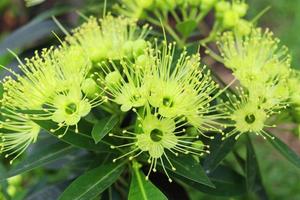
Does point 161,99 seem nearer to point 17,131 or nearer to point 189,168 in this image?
point 189,168

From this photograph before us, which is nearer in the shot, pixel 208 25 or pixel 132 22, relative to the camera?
pixel 132 22

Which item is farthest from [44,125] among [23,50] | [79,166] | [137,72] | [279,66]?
[23,50]

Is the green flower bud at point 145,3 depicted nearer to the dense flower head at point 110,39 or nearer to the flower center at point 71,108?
the dense flower head at point 110,39

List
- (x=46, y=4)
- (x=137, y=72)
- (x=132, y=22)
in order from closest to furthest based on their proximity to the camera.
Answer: (x=137, y=72), (x=132, y=22), (x=46, y=4)

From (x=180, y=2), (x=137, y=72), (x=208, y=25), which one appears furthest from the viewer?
(x=208, y=25)

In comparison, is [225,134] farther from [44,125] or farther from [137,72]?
[44,125]

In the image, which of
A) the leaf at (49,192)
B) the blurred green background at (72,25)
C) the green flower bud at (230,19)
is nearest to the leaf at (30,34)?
the blurred green background at (72,25)

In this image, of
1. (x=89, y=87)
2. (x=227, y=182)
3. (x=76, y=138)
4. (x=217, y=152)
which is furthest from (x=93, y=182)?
(x=227, y=182)
